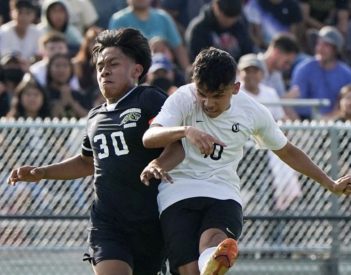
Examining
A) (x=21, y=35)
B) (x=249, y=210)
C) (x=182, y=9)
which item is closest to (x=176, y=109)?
(x=249, y=210)

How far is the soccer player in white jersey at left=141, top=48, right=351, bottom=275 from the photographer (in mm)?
6375

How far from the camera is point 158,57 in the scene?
40.7 ft

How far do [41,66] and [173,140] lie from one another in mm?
6113

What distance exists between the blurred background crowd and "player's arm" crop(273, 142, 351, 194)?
454 centimetres

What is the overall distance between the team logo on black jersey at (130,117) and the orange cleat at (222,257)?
104 centimetres

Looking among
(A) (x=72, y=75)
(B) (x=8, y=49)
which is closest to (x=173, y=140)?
(A) (x=72, y=75)

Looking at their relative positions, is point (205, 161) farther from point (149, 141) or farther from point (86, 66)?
point (86, 66)

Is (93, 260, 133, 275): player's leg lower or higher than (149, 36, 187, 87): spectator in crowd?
lower

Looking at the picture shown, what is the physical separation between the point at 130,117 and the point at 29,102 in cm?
443

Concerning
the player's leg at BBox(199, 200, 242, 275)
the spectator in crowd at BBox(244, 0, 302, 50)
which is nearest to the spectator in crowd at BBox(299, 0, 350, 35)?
the spectator in crowd at BBox(244, 0, 302, 50)

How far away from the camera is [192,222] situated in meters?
6.55

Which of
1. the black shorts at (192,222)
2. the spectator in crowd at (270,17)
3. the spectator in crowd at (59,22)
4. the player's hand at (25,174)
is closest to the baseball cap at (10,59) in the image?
the spectator in crowd at (59,22)

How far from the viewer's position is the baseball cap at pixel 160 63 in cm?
1212

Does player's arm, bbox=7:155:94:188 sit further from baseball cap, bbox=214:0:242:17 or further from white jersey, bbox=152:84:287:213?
baseball cap, bbox=214:0:242:17
